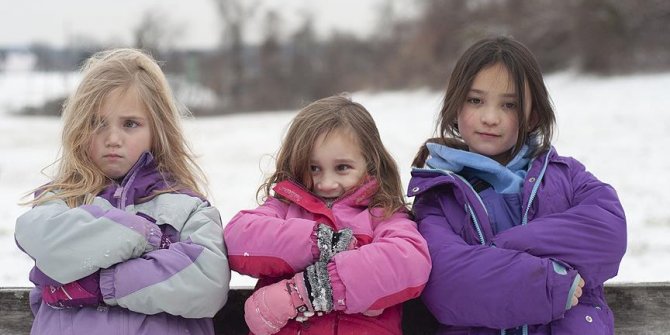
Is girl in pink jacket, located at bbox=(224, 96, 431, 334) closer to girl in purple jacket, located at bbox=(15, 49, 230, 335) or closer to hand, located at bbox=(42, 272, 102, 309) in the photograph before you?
girl in purple jacket, located at bbox=(15, 49, 230, 335)

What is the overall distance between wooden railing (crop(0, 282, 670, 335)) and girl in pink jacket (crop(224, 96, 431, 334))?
194 mm

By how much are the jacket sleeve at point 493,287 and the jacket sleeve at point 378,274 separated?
0.08 metres

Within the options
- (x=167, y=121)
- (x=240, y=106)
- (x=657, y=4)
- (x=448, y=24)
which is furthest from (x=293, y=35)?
(x=167, y=121)

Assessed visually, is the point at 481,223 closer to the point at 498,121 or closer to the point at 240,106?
the point at 498,121

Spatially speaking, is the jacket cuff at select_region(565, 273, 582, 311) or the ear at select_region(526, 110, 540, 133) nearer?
the jacket cuff at select_region(565, 273, 582, 311)

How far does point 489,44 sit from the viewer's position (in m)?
2.62

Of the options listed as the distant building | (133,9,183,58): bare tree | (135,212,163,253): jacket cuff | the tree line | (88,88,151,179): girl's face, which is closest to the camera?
(135,212,163,253): jacket cuff

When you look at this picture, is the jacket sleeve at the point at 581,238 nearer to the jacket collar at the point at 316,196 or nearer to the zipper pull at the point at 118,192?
the jacket collar at the point at 316,196

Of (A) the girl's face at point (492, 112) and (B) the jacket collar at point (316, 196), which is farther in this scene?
(A) the girl's face at point (492, 112)

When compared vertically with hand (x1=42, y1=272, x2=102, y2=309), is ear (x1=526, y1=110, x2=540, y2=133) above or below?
above

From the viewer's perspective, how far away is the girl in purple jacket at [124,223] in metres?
2.15

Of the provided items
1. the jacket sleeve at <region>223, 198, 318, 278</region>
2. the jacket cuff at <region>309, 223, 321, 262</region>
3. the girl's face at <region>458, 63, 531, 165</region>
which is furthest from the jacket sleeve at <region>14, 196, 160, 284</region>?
the girl's face at <region>458, 63, 531, 165</region>

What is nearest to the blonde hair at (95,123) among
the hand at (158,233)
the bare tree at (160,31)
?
the hand at (158,233)

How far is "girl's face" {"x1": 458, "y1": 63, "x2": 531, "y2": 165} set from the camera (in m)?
2.58
